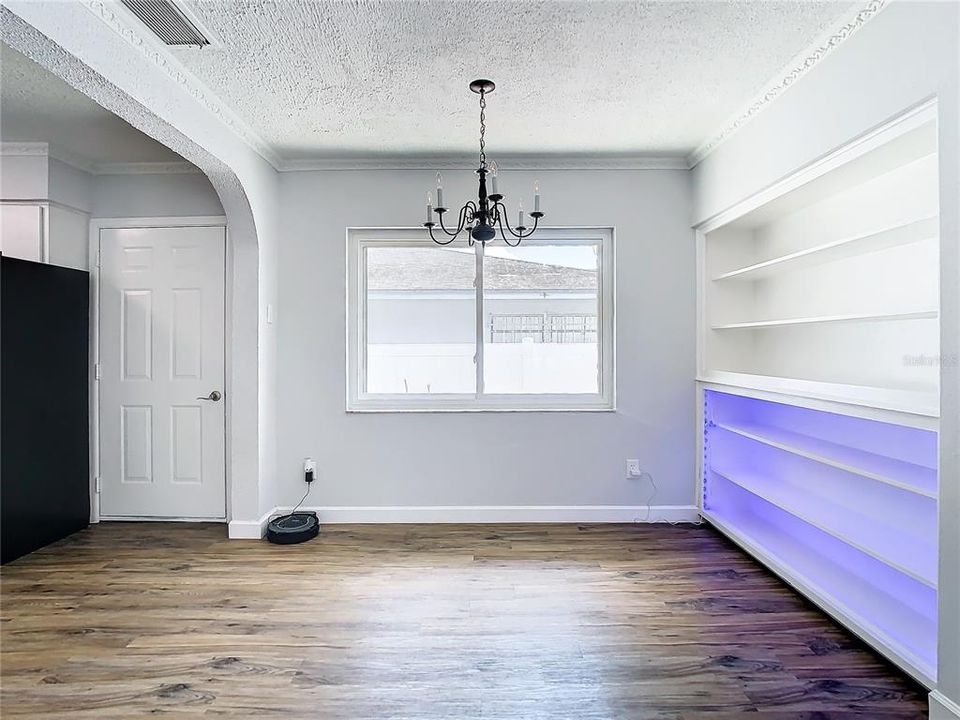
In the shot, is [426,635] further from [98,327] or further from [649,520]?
[98,327]

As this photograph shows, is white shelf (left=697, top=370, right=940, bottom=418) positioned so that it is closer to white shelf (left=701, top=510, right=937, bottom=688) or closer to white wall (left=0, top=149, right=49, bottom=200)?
white shelf (left=701, top=510, right=937, bottom=688)

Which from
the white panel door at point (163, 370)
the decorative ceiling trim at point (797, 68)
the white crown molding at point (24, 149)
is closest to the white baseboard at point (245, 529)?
the white panel door at point (163, 370)

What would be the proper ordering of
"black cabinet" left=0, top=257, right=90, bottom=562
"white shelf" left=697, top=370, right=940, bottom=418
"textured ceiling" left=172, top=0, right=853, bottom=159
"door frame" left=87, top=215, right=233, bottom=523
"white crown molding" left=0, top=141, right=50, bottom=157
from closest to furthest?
"white shelf" left=697, top=370, right=940, bottom=418 → "textured ceiling" left=172, top=0, right=853, bottom=159 → "black cabinet" left=0, top=257, right=90, bottom=562 → "white crown molding" left=0, top=141, right=50, bottom=157 → "door frame" left=87, top=215, right=233, bottom=523

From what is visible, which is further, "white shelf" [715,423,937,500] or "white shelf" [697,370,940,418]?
"white shelf" [715,423,937,500]

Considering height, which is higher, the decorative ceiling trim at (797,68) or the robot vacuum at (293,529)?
the decorative ceiling trim at (797,68)

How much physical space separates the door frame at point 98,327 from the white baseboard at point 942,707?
3.80 m

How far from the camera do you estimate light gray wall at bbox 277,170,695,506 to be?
158 inches

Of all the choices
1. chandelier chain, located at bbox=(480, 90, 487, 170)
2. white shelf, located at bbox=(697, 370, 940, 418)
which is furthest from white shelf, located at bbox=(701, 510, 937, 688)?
chandelier chain, located at bbox=(480, 90, 487, 170)

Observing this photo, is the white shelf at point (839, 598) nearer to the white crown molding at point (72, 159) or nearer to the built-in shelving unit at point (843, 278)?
the built-in shelving unit at point (843, 278)

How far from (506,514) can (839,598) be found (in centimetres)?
200

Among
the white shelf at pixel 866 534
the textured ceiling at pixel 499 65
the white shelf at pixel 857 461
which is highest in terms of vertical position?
the textured ceiling at pixel 499 65

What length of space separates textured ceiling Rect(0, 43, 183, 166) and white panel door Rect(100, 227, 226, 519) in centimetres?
54

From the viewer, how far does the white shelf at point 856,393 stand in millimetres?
1969

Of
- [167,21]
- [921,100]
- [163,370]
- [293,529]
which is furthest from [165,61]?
[921,100]
